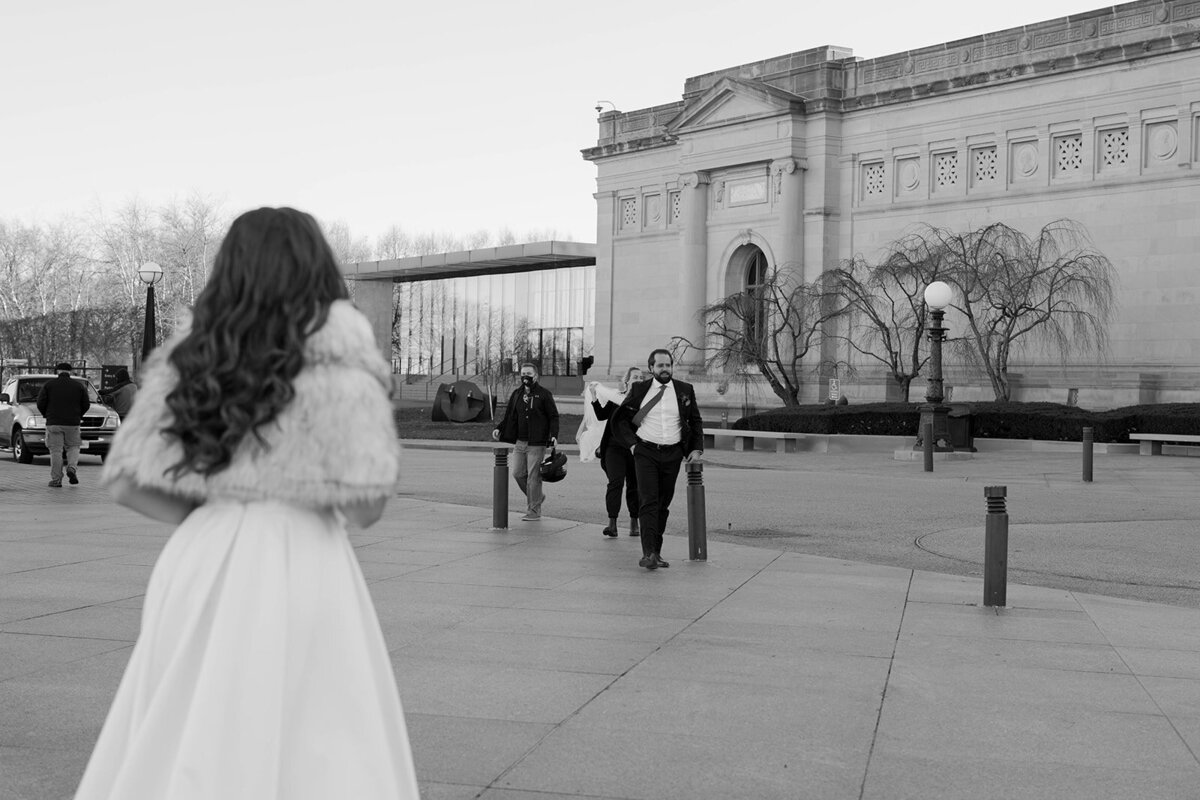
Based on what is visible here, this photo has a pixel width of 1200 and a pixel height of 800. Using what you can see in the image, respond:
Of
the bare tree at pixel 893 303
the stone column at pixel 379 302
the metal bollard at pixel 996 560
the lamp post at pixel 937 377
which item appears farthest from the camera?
the stone column at pixel 379 302

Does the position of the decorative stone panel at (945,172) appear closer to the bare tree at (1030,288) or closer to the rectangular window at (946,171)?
the rectangular window at (946,171)

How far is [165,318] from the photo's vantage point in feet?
270

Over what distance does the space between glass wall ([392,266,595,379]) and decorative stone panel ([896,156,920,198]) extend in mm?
29062

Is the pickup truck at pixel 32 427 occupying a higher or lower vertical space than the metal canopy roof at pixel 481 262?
lower

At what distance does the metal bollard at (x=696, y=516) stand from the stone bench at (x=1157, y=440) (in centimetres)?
2067

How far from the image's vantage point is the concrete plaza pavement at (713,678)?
5.82 m

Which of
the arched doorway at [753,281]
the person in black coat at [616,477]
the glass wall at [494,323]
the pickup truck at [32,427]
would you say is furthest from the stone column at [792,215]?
the person in black coat at [616,477]

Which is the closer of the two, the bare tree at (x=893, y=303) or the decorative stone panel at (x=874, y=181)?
the bare tree at (x=893, y=303)

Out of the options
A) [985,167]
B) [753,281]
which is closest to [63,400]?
[985,167]

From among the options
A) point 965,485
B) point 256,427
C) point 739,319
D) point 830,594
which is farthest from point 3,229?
point 256,427

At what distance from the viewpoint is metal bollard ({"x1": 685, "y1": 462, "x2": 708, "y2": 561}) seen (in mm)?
12859

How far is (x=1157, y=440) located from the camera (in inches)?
1210

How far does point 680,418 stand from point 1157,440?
21.1 meters

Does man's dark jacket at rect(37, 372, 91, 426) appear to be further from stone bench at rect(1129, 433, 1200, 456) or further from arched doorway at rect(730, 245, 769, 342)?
arched doorway at rect(730, 245, 769, 342)
